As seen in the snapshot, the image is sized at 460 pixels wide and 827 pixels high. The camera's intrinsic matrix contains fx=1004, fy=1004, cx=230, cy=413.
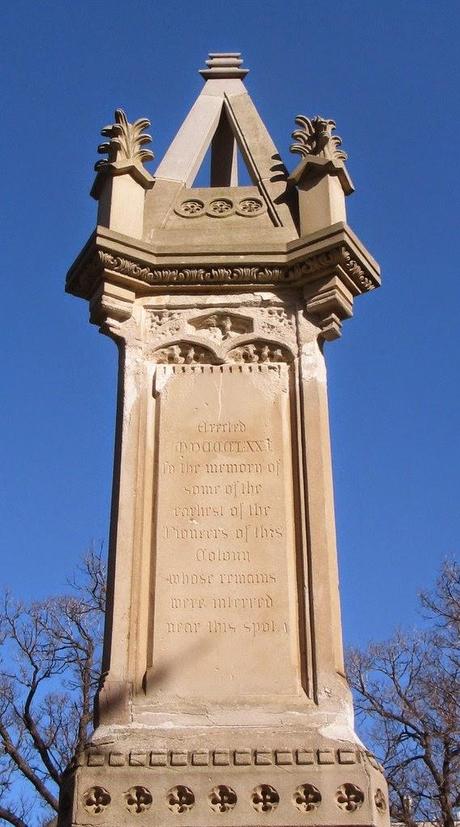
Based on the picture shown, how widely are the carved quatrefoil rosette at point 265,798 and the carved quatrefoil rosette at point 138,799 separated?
62 centimetres

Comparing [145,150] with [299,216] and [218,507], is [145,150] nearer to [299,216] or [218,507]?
[299,216]

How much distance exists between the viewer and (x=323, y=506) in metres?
7.21

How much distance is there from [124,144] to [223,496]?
11.4 ft

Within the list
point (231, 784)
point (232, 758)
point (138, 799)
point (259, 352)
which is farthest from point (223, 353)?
point (138, 799)

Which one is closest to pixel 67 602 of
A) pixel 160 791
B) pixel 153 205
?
pixel 153 205

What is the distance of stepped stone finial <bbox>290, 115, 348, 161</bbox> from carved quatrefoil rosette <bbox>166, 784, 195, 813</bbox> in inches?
209

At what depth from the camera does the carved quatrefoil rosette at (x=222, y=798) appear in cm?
597

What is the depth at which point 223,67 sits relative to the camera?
34.3 ft

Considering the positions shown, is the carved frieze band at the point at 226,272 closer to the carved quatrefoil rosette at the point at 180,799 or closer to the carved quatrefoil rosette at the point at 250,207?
the carved quatrefoil rosette at the point at 250,207

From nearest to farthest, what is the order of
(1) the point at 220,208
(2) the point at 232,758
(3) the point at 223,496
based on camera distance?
(2) the point at 232,758
(3) the point at 223,496
(1) the point at 220,208

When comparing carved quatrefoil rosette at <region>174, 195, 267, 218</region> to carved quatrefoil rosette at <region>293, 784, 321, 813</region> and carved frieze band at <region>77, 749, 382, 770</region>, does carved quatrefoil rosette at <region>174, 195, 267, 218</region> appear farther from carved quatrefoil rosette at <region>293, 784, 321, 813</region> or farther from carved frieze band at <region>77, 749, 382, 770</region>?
carved quatrefoil rosette at <region>293, 784, 321, 813</region>

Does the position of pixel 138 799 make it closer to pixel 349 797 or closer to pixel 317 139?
pixel 349 797

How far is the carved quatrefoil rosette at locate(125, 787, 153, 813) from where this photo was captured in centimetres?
599

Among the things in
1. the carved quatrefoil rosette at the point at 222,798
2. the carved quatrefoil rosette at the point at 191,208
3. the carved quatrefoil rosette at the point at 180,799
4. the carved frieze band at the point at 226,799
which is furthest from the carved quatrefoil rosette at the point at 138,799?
the carved quatrefoil rosette at the point at 191,208
